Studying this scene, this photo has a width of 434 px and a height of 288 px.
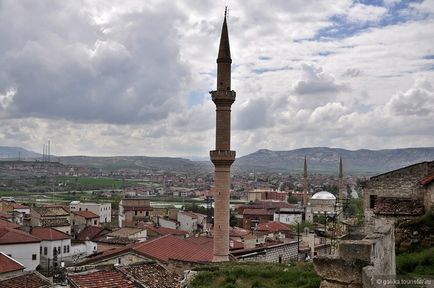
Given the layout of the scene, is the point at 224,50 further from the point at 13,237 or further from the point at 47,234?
the point at 47,234

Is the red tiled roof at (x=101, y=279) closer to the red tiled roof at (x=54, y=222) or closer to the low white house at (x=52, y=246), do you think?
the low white house at (x=52, y=246)

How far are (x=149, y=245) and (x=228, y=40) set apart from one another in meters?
11.5

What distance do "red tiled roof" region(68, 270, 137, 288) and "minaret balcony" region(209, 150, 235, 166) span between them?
455 inches

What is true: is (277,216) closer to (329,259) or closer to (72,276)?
(72,276)

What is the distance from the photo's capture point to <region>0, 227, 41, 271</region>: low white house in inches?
1126

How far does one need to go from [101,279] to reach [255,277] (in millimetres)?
4210

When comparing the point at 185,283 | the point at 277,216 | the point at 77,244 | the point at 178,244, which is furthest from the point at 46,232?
the point at 277,216

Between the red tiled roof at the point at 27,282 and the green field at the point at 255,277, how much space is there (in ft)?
18.0

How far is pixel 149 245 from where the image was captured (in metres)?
22.9

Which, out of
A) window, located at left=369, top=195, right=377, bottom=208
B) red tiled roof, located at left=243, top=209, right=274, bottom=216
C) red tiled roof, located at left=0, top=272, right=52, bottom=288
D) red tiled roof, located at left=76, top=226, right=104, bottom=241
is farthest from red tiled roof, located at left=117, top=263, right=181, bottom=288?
red tiled roof, located at left=243, top=209, right=274, bottom=216

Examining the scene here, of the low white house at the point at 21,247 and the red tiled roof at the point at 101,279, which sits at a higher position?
the red tiled roof at the point at 101,279

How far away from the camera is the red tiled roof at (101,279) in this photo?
1281 centimetres

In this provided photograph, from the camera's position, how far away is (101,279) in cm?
1343

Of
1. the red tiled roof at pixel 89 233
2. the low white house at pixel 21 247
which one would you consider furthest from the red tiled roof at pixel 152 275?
the red tiled roof at pixel 89 233
